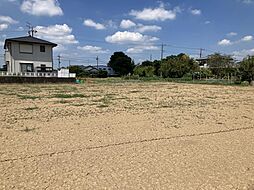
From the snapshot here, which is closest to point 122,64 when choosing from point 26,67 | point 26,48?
point 26,48

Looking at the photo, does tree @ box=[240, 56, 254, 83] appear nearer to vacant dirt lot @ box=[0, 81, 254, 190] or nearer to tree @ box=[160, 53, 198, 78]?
tree @ box=[160, 53, 198, 78]

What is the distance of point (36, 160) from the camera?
134 inches

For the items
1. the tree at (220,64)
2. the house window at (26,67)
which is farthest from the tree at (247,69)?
the house window at (26,67)

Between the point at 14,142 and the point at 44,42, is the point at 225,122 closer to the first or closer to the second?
the point at 14,142

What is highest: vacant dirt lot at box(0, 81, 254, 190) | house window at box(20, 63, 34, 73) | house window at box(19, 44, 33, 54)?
house window at box(19, 44, 33, 54)

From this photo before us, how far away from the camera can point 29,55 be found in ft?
91.4

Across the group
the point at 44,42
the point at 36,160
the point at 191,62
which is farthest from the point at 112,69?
the point at 36,160

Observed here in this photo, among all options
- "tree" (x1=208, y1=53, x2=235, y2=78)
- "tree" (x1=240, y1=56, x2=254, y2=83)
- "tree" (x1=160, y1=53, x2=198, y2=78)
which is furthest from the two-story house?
"tree" (x1=208, y1=53, x2=235, y2=78)

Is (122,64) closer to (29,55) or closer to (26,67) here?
(29,55)

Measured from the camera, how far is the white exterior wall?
2707cm

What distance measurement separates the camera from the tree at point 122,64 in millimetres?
58344

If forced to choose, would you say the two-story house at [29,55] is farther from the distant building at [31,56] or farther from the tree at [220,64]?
the tree at [220,64]

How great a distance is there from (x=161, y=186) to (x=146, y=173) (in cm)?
36

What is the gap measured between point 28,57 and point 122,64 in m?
32.5
